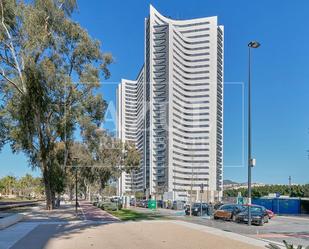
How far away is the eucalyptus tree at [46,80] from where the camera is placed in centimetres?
3734

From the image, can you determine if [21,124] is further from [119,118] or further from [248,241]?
[119,118]

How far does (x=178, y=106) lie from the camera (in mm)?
86250

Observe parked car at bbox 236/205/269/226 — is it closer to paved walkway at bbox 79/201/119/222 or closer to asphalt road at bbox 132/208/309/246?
asphalt road at bbox 132/208/309/246

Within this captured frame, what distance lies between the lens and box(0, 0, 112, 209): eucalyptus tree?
123ft

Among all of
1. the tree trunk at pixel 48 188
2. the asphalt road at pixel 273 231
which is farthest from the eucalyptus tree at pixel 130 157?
the asphalt road at pixel 273 231

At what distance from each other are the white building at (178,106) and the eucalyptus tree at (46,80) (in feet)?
104

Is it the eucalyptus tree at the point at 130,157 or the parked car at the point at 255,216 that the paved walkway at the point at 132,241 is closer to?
the parked car at the point at 255,216

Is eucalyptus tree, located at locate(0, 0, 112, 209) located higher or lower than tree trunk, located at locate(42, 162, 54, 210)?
higher

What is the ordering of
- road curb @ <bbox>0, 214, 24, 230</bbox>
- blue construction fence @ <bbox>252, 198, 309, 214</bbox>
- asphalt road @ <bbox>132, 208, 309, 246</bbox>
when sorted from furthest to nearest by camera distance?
blue construction fence @ <bbox>252, 198, 309, 214</bbox>
road curb @ <bbox>0, 214, 24, 230</bbox>
asphalt road @ <bbox>132, 208, 309, 246</bbox>

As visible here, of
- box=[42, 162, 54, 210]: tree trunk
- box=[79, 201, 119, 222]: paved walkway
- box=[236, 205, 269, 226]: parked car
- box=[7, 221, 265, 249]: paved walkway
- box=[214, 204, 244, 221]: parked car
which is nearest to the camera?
box=[7, 221, 265, 249]: paved walkway

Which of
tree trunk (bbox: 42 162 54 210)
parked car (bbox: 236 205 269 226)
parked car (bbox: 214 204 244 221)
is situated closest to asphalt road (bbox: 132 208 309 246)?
parked car (bbox: 236 205 269 226)

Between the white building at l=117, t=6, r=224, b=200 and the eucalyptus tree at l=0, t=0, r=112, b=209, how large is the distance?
3160 cm

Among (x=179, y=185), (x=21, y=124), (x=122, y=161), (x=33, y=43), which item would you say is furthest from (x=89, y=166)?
(x=179, y=185)

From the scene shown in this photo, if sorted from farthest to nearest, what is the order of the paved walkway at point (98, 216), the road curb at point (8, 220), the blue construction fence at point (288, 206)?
the blue construction fence at point (288, 206) → the paved walkway at point (98, 216) → the road curb at point (8, 220)
